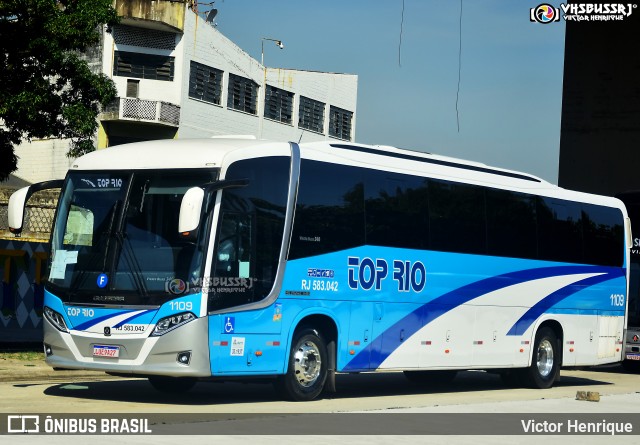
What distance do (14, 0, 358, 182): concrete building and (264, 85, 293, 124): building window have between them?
46 cm

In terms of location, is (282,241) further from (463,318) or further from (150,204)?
(463,318)

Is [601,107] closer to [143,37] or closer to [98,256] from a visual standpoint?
[98,256]

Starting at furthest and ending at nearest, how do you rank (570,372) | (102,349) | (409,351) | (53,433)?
1. (570,372)
2. (409,351)
3. (102,349)
4. (53,433)

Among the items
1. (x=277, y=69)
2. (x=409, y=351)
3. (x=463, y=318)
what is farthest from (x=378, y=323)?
(x=277, y=69)

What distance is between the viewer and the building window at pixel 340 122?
75.1m

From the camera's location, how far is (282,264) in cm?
1586

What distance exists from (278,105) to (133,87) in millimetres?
11445

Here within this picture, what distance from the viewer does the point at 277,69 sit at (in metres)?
67.6

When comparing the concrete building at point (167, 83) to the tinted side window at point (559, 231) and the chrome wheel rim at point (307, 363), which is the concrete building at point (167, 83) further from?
the chrome wheel rim at point (307, 363)

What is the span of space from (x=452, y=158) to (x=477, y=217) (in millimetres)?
1050

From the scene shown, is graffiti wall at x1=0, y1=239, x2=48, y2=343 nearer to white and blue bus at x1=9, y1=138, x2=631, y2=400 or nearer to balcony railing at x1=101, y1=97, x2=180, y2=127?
white and blue bus at x1=9, y1=138, x2=631, y2=400

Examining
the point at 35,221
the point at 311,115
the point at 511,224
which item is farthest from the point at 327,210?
the point at 311,115

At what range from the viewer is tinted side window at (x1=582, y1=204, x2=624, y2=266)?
23.0 m

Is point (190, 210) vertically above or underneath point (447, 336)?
above
